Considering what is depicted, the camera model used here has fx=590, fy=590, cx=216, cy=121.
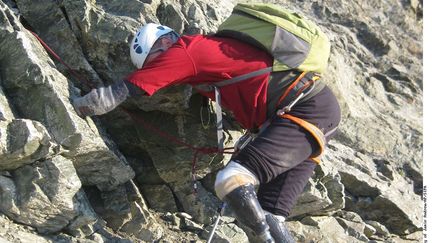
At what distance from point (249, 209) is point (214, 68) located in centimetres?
176

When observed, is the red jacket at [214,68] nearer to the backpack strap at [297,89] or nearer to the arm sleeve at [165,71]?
the arm sleeve at [165,71]

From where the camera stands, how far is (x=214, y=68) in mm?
7207

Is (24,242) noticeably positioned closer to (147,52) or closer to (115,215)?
(115,215)

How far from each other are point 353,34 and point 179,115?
6430 millimetres

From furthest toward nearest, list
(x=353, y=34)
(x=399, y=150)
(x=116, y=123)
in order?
1. (x=353, y=34)
2. (x=399, y=150)
3. (x=116, y=123)

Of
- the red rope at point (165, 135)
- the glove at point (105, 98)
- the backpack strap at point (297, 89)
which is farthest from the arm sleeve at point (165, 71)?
the red rope at point (165, 135)

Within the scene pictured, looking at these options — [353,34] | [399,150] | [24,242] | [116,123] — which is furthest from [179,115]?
[353,34]

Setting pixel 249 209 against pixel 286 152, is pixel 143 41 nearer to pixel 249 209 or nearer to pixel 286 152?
pixel 286 152

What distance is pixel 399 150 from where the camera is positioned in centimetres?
1177

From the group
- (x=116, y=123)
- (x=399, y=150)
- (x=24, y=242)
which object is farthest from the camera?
(x=399, y=150)

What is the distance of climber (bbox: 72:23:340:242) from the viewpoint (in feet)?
22.7

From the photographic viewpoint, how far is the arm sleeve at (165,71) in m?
7.00

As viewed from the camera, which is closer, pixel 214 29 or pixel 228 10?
pixel 214 29

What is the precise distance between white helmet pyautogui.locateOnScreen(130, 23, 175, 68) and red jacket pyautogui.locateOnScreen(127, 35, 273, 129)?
43 cm
